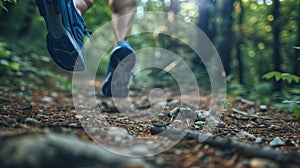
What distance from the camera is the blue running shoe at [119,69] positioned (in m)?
2.43

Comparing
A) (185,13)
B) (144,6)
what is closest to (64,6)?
(144,6)

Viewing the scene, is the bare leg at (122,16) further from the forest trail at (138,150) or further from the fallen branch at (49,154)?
the fallen branch at (49,154)

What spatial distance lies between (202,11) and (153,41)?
7.55ft

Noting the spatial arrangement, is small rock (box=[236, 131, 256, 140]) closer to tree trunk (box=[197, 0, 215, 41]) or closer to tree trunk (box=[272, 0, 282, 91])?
tree trunk (box=[272, 0, 282, 91])

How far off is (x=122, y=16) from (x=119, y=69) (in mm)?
529

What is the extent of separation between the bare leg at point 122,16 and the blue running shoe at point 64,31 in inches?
18.4

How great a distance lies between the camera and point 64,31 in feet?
6.35

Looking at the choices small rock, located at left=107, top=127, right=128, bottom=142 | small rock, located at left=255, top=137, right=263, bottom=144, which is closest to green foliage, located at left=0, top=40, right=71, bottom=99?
small rock, located at left=107, top=127, right=128, bottom=142

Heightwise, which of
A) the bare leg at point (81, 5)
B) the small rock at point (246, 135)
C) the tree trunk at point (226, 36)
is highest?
the tree trunk at point (226, 36)

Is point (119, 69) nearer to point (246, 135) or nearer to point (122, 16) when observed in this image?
point (122, 16)

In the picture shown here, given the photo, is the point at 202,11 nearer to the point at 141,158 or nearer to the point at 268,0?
the point at 268,0

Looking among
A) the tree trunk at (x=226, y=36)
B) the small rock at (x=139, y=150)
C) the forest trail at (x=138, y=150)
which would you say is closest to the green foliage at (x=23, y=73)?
Answer: the forest trail at (x=138, y=150)

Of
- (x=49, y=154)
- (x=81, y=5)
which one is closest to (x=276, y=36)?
(x=81, y=5)

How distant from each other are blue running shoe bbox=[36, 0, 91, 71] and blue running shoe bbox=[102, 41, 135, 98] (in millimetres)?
361
